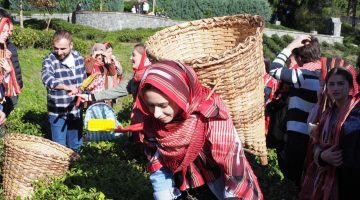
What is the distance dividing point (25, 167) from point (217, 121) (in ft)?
7.71

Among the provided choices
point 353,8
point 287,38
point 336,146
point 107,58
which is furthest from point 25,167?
point 353,8

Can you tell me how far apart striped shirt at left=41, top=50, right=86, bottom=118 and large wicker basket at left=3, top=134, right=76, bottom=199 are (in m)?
0.95

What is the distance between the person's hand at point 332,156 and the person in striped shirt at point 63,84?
8.38 feet

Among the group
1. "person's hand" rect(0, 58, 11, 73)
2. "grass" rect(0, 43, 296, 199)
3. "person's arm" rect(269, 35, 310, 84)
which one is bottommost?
"grass" rect(0, 43, 296, 199)

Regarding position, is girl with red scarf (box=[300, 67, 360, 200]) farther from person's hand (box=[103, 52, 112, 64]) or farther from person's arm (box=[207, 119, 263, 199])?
person's hand (box=[103, 52, 112, 64])

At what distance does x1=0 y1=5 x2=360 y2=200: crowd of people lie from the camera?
2.51 meters

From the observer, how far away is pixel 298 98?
3.90 metres

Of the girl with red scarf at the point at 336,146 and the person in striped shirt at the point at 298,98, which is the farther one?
the person in striped shirt at the point at 298,98

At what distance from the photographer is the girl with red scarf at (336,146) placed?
10.5 feet

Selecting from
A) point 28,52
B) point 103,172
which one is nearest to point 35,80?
point 28,52

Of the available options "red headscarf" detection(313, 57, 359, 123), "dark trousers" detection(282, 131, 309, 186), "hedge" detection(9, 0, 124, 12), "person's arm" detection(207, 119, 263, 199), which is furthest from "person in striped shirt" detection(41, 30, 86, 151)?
"hedge" detection(9, 0, 124, 12)

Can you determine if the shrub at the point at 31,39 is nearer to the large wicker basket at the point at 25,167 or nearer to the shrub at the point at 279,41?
the large wicker basket at the point at 25,167

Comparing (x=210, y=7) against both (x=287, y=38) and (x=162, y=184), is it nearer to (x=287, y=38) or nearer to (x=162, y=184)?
(x=287, y=38)

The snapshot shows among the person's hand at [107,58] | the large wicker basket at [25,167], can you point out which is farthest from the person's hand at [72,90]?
the person's hand at [107,58]
